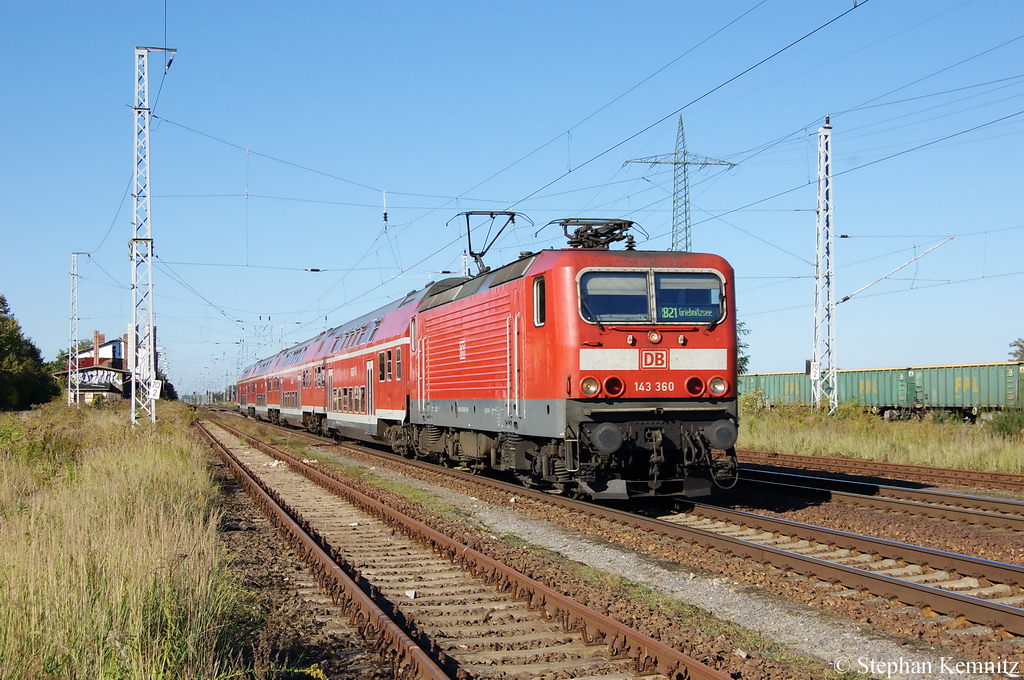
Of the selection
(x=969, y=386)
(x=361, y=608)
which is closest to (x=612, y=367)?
(x=361, y=608)

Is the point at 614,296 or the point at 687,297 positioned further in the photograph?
the point at 687,297

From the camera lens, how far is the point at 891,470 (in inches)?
711

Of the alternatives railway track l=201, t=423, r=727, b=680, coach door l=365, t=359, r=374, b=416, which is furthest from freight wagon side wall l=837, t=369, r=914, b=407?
railway track l=201, t=423, r=727, b=680

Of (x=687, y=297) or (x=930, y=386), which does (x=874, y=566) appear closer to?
(x=687, y=297)

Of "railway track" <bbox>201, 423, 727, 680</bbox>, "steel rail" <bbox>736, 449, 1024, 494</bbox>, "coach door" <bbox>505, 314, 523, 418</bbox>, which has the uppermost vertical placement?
"coach door" <bbox>505, 314, 523, 418</bbox>

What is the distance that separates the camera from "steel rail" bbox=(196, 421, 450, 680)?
5.57 meters

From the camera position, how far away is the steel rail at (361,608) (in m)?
5.57

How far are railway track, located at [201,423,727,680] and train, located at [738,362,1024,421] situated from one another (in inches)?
901

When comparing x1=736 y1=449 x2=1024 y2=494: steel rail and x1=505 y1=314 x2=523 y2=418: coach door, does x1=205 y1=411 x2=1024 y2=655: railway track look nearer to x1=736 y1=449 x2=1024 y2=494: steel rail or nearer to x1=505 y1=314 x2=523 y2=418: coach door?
x1=505 y1=314 x2=523 y2=418: coach door

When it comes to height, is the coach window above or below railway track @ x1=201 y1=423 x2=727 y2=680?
above

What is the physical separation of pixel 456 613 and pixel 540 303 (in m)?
5.58

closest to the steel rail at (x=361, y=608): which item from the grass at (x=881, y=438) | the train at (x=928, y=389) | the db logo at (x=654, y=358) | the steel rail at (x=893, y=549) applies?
the steel rail at (x=893, y=549)

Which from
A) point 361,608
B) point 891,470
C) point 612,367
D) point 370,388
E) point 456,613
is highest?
point 612,367

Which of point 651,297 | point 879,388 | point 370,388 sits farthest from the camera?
point 879,388
